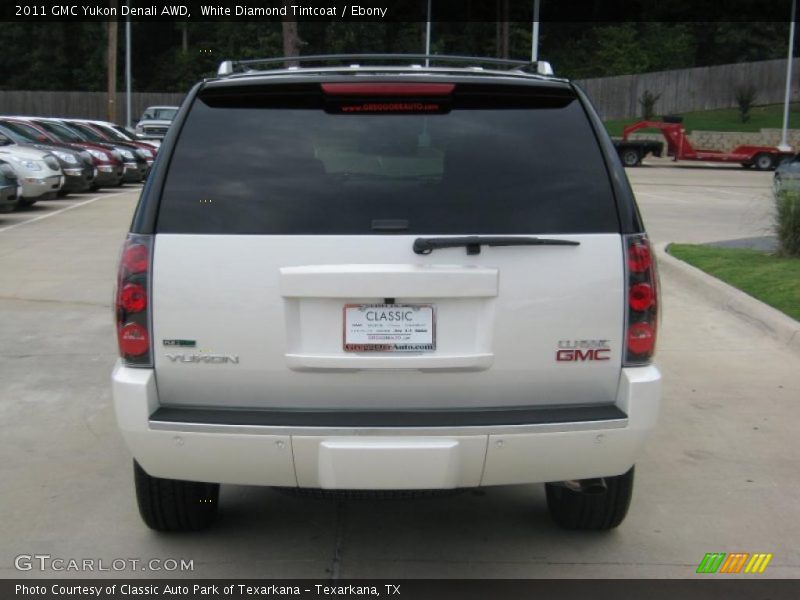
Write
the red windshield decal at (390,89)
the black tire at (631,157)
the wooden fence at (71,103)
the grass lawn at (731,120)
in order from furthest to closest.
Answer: the wooden fence at (71,103) → the grass lawn at (731,120) → the black tire at (631,157) → the red windshield decal at (390,89)

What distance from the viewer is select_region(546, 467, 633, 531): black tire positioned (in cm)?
425

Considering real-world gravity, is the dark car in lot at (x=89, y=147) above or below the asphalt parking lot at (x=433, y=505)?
above

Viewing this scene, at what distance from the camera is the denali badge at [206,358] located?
3586 millimetres

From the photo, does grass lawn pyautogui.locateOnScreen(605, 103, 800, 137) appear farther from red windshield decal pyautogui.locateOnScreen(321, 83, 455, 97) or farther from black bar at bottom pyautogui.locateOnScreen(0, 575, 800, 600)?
red windshield decal pyautogui.locateOnScreen(321, 83, 455, 97)

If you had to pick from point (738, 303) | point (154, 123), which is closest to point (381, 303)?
point (738, 303)

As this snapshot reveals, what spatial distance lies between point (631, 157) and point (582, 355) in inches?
1417

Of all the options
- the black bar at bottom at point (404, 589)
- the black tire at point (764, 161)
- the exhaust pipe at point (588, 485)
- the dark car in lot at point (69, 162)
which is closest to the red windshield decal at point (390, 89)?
the exhaust pipe at point (588, 485)

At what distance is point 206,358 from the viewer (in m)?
3.60

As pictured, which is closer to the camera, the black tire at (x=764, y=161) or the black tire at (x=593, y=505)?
the black tire at (x=593, y=505)

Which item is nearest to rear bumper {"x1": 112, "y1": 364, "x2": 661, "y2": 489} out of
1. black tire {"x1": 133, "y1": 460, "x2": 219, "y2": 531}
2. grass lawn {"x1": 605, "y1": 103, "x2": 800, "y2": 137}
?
black tire {"x1": 133, "y1": 460, "x2": 219, "y2": 531}

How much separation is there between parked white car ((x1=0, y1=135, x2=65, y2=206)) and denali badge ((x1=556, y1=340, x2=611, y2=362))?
1573cm

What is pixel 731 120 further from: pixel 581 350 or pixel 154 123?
pixel 581 350

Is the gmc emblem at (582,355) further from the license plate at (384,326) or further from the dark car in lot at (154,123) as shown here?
the dark car in lot at (154,123)

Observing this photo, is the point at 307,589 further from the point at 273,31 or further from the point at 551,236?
the point at 273,31
